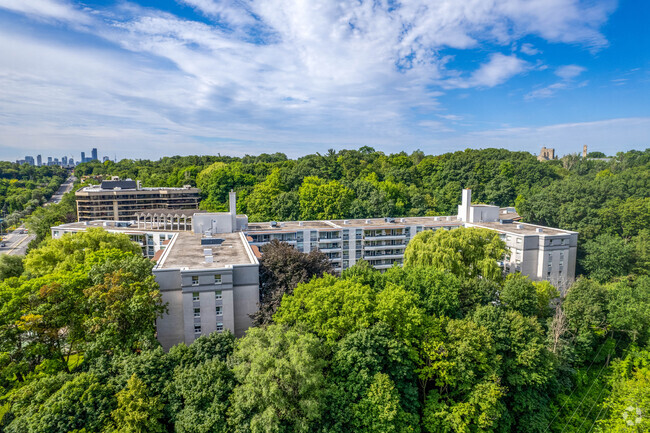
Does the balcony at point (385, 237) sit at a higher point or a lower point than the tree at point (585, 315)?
higher

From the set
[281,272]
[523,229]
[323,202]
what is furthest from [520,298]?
[323,202]

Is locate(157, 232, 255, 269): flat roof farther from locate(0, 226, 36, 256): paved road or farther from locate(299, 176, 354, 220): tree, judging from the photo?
locate(0, 226, 36, 256): paved road

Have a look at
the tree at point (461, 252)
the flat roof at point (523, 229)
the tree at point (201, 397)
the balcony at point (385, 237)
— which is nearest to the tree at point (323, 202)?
the balcony at point (385, 237)

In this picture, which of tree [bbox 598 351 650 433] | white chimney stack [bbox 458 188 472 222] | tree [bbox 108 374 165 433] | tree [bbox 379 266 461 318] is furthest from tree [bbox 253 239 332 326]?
white chimney stack [bbox 458 188 472 222]

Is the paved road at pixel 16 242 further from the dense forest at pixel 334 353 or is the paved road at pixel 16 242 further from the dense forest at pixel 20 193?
the dense forest at pixel 334 353

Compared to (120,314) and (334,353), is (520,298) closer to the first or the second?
(334,353)

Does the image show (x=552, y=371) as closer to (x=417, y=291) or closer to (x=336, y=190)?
(x=417, y=291)
